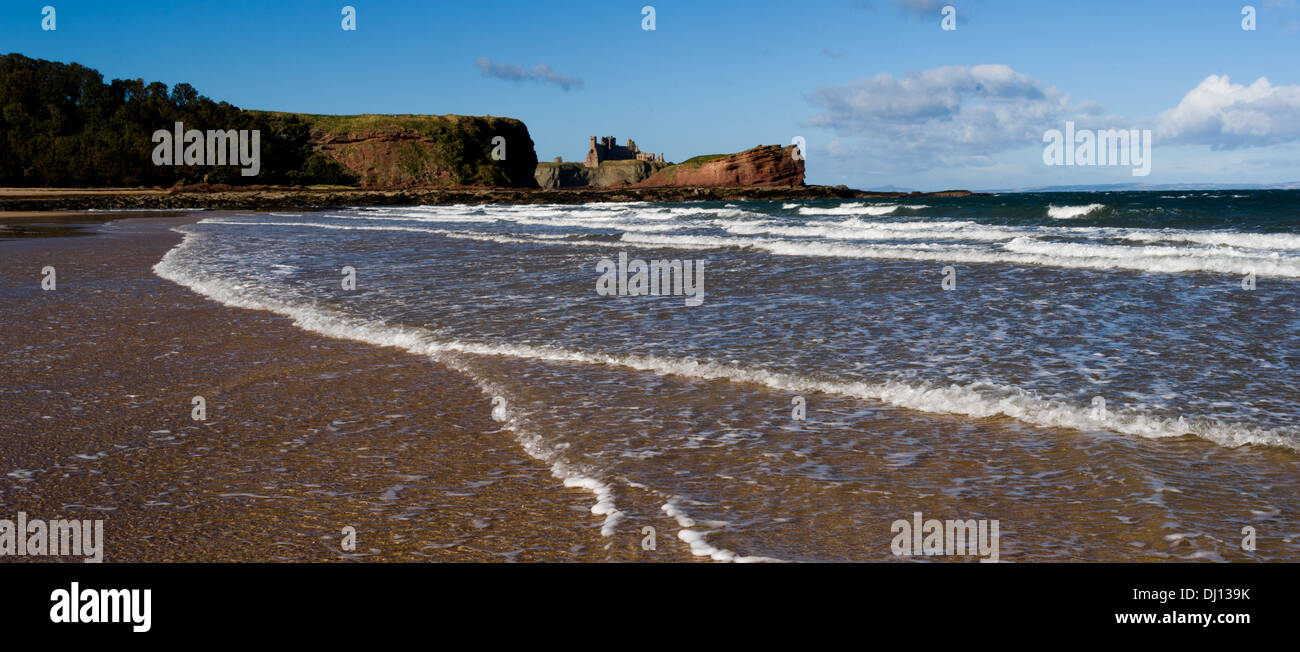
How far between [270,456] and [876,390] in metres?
4.36

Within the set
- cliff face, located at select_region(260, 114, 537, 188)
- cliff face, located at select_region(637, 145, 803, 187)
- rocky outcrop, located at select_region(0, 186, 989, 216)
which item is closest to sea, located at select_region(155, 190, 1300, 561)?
rocky outcrop, located at select_region(0, 186, 989, 216)

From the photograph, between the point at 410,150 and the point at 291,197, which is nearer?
the point at 291,197

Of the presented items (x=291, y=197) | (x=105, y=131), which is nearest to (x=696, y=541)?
(x=291, y=197)

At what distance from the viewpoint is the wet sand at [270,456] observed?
3922 millimetres

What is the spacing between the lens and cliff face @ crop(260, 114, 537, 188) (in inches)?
5394

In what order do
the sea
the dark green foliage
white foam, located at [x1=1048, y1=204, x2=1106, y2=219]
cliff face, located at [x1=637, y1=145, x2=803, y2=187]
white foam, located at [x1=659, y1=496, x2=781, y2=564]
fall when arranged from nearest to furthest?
1. white foam, located at [x1=659, y1=496, x2=781, y2=564]
2. the sea
3. white foam, located at [x1=1048, y1=204, x2=1106, y2=219]
4. the dark green foliage
5. cliff face, located at [x1=637, y1=145, x2=803, y2=187]

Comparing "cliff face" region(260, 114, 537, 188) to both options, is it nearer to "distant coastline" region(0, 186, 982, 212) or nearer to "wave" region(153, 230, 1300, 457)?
"distant coastline" region(0, 186, 982, 212)

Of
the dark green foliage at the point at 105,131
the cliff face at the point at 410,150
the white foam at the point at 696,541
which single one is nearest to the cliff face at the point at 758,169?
the cliff face at the point at 410,150

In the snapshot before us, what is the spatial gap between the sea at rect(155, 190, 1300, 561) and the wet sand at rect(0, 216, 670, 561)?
1.24 feet

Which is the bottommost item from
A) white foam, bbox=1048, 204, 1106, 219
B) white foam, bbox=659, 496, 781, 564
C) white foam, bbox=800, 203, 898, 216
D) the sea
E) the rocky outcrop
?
white foam, bbox=659, 496, 781, 564

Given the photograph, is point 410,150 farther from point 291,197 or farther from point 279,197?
point 279,197

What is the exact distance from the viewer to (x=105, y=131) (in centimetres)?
10406

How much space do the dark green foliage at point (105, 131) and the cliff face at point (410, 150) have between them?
396cm

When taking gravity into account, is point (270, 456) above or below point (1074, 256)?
below
